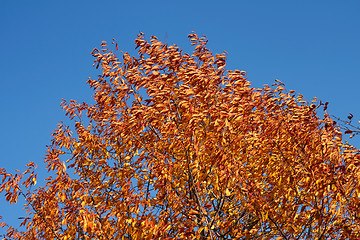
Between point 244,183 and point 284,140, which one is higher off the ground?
point 284,140

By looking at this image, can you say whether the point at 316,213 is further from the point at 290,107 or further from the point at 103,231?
the point at 103,231

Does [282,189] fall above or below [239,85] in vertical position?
below

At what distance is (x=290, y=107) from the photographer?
9.19m

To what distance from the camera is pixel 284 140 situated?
366 inches

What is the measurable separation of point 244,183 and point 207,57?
322 cm

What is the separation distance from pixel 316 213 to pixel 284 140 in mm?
1978

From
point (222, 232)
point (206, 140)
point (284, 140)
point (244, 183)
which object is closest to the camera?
point (244, 183)

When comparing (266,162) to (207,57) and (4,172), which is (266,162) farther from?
(4,172)

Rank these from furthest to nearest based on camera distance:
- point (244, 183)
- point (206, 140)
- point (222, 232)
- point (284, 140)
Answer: point (284, 140) < point (222, 232) < point (206, 140) < point (244, 183)

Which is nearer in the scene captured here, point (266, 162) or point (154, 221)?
point (154, 221)

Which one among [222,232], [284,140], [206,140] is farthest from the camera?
[284,140]

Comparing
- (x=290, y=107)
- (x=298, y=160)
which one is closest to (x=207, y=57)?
(x=290, y=107)

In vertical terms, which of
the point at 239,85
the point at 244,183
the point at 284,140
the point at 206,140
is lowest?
the point at 244,183

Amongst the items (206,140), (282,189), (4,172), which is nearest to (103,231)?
(4,172)
